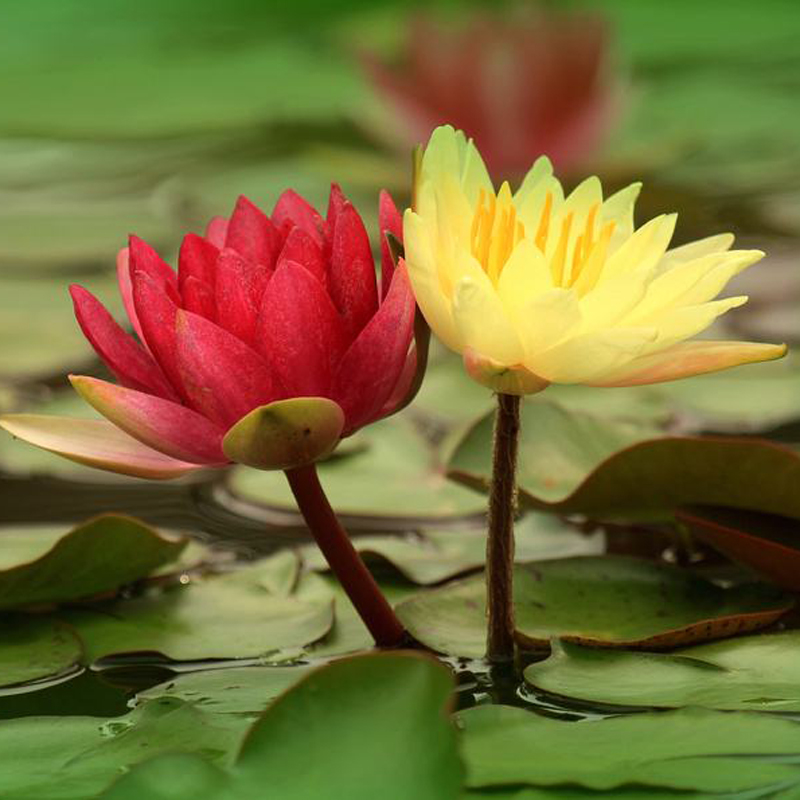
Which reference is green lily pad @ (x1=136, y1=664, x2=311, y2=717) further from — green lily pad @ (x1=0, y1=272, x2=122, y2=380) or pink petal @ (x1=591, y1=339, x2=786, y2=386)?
green lily pad @ (x1=0, y1=272, x2=122, y2=380)

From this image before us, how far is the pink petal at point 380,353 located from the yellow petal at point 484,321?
4 centimetres

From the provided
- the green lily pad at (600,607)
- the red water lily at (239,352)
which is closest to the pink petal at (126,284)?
the red water lily at (239,352)

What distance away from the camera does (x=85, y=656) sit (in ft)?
2.62

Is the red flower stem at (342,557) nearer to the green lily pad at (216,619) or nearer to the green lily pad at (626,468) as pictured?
the green lily pad at (216,619)

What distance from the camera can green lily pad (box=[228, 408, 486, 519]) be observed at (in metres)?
1.05

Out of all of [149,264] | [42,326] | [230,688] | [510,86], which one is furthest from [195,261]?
[510,86]

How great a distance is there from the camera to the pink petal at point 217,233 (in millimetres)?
758

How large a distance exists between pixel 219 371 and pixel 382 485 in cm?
45

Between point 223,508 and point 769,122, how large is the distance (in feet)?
5.49

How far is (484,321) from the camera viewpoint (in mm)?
627

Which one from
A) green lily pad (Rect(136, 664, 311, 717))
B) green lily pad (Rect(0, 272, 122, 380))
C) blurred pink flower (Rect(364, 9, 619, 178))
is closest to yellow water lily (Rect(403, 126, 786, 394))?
green lily pad (Rect(136, 664, 311, 717))

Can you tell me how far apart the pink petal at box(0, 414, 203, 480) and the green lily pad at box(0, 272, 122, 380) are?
0.66 m

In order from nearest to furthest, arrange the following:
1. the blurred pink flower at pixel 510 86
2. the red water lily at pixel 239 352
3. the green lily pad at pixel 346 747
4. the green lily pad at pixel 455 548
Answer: the green lily pad at pixel 346 747 < the red water lily at pixel 239 352 < the green lily pad at pixel 455 548 < the blurred pink flower at pixel 510 86

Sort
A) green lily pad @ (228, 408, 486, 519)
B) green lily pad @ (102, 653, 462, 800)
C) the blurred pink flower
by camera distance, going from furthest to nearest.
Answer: the blurred pink flower, green lily pad @ (228, 408, 486, 519), green lily pad @ (102, 653, 462, 800)
